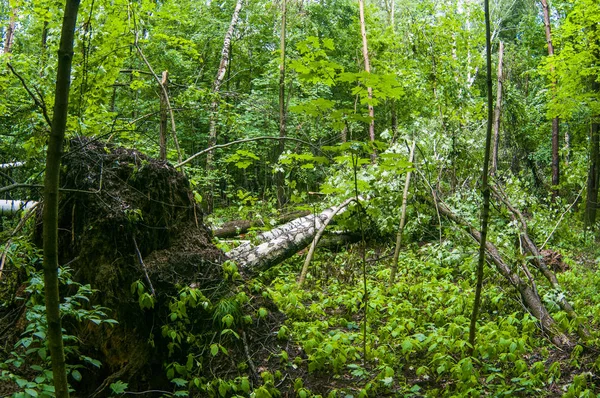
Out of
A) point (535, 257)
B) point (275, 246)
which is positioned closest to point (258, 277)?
point (275, 246)

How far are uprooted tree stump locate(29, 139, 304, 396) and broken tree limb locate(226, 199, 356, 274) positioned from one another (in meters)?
1.53

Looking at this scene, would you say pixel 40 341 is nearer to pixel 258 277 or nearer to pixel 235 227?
pixel 258 277

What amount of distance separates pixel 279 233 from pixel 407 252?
2.67m

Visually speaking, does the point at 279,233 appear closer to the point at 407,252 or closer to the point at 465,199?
the point at 407,252

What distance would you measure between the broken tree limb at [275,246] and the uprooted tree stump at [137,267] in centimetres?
153

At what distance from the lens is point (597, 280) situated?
6488mm

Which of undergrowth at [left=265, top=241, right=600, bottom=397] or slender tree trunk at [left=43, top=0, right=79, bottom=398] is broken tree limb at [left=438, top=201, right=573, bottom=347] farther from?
slender tree trunk at [left=43, top=0, right=79, bottom=398]

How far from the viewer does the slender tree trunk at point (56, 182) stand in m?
1.58

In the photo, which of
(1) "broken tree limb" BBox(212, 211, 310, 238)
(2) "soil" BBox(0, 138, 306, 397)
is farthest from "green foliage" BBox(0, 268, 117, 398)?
(1) "broken tree limb" BBox(212, 211, 310, 238)

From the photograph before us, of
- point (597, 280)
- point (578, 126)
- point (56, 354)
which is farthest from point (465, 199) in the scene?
point (578, 126)

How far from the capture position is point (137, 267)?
374 cm

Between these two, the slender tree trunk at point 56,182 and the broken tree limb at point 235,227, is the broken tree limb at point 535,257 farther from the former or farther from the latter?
the slender tree trunk at point 56,182

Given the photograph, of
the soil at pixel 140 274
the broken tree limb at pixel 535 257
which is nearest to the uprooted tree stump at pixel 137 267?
the soil at pixel 140 274

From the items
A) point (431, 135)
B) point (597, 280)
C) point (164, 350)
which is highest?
point (431, 135)
